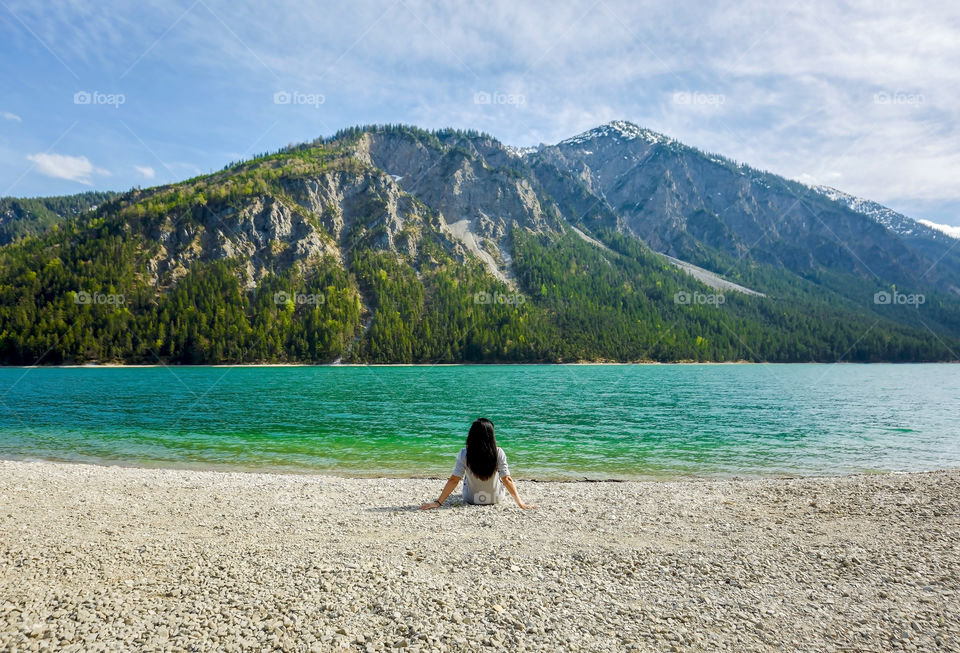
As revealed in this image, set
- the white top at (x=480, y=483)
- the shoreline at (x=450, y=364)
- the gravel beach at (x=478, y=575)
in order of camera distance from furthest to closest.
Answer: the shoreline at (x=450, y=364) < the white top at (x=480, y=483) < the gravel beach at (x=478, y=575)

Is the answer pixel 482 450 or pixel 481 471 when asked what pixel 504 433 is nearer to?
pixel 481 471

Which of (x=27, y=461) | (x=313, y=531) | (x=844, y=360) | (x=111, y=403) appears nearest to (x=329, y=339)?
(x=111, y=403)

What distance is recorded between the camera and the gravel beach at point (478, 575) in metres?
6.09

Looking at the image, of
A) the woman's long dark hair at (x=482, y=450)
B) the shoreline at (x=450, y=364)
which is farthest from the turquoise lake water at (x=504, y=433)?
the shoreline at (x=450, y=364)

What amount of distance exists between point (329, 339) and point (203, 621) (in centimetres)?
14535

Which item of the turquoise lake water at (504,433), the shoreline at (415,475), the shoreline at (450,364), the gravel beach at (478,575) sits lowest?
the turquoise lake water at (504,433)

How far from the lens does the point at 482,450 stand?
12008 millimetres

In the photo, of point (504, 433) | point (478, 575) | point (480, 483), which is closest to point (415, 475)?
point (480, 483)

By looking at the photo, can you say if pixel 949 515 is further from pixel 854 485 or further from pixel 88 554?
pixel 88 554

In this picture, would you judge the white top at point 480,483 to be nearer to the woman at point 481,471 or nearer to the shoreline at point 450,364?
the woman at point 481,471

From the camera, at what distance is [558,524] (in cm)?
1122

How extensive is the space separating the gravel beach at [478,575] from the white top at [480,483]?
357 millimetres

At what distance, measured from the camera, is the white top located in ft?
40.3

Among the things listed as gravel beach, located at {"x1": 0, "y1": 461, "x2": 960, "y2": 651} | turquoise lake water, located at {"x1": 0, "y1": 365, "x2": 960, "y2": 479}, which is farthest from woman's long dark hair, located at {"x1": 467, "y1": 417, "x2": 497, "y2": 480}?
turquoise lake water, located at {"x1": 0, "y1": 365, "x2": 960, "y2": 479}
